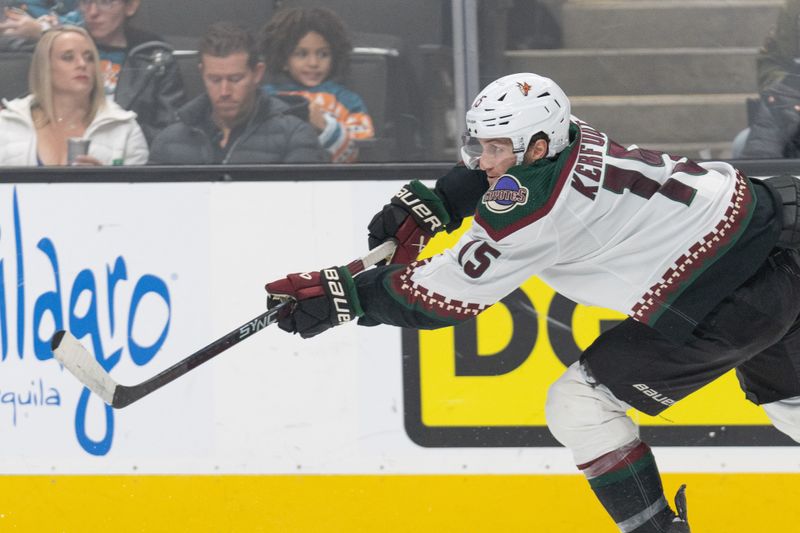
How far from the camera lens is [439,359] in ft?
11.9

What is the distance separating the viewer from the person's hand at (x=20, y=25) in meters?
3.63

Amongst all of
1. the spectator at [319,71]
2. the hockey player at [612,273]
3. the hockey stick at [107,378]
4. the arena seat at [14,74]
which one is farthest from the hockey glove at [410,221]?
the arena seat at [14,74]

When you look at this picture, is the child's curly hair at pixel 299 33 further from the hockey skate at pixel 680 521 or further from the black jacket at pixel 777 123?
the hockey skate at pixel 680 521

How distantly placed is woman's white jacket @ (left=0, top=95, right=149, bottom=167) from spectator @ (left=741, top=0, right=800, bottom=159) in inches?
65.6

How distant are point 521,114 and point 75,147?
142 centimetres

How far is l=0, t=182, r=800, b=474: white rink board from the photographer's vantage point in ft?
11.9

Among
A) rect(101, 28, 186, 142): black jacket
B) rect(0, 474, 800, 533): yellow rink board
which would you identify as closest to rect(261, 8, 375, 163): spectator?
rect(101, 28, 186, 142): black jacket

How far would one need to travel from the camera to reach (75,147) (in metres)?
3.65

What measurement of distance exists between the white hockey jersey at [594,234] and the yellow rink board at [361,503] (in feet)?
2.73

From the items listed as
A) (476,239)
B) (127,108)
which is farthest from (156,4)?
(476,239)

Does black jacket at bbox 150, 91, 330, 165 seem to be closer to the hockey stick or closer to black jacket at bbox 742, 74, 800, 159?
the hockey stick

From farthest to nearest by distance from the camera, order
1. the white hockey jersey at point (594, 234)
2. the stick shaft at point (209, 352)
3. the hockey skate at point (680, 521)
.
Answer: the hockey skate at point (680, 521)
the stick shaft at point (209, 352)
the white hockey jersey at point (594, 234)

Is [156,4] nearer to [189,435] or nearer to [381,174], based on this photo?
[381,174]

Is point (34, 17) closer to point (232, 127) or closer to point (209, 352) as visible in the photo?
point (232, 127)
